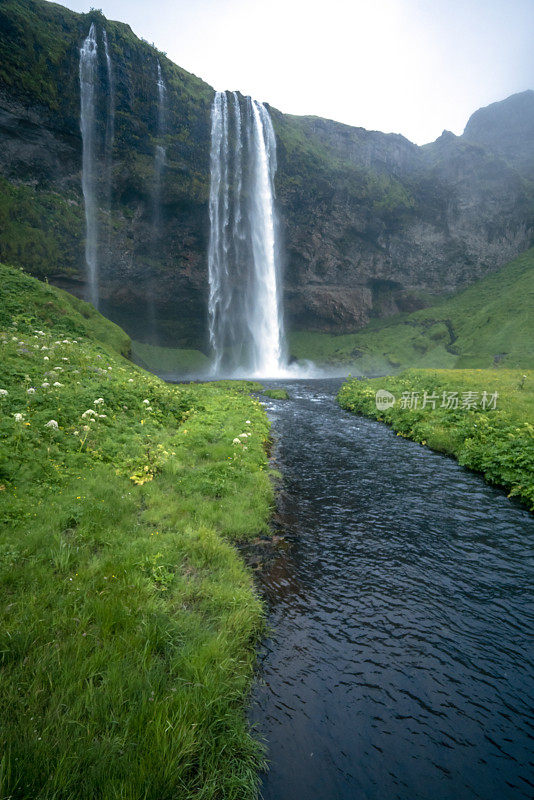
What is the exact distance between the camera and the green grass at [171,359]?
62312mm

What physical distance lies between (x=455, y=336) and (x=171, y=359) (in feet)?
181

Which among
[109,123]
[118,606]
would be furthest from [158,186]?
[118,606]

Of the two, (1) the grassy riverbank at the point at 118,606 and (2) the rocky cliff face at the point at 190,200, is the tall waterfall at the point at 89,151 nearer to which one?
(2) the rocky cliff face at the point at 190,200

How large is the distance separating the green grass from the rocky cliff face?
2.42 metres

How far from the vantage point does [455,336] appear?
70375 millimetres

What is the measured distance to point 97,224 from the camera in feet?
168

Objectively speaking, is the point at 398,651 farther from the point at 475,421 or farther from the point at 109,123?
the point at 109,123

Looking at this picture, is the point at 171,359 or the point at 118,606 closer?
the point at 118,606

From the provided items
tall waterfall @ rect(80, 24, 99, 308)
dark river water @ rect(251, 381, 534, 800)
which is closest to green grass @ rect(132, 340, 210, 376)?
tall waterfall @ rect(80, 24, 99, 308)

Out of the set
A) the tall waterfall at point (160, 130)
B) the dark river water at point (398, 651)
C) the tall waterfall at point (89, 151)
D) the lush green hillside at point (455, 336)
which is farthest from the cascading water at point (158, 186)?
the dark river water at point (398, 651)

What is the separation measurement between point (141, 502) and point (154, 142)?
61.2 metres

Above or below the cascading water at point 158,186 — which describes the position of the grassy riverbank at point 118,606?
below

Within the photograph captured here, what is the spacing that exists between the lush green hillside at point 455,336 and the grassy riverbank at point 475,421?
35.7 meters
